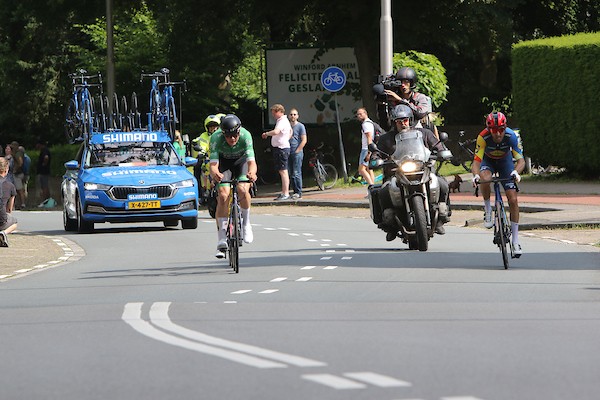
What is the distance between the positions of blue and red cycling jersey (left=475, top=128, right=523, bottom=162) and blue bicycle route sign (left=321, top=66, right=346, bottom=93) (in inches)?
796

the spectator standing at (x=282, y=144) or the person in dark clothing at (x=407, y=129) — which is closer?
the person in dark clothing at (x=407, y=129)

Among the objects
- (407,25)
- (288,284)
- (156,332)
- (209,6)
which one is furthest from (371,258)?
(209,6)

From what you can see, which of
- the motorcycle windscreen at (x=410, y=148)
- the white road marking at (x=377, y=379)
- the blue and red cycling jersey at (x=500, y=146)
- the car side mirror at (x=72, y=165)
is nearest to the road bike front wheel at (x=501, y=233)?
the blue and red cycling jersey at (x=500, y=146)

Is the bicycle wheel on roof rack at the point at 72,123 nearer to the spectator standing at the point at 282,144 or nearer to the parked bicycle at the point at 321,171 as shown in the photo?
the spectator standing at the point at 282,144

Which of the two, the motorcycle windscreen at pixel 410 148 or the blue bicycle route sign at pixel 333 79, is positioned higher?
the blue bicycle route sign at pixel 333 79

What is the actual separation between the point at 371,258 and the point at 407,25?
64.5 feet

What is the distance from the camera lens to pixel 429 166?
1872 centimetres

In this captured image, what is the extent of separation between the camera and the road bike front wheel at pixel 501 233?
1681 cm

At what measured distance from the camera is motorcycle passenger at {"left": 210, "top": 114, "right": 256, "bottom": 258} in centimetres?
1725

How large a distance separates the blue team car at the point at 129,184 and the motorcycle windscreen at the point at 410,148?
25.2 ft

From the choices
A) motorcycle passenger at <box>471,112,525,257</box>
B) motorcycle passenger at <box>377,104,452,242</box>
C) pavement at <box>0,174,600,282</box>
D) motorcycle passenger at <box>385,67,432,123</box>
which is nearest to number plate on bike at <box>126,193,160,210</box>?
pavement at <box>0,174,600,282</box>

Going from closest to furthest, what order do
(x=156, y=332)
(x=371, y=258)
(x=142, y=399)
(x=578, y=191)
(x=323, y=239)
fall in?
(x=142, y=399)
(x=156, y=332)
(x=371, y=258)
(x=323, y=239)
(x=578, y=191)

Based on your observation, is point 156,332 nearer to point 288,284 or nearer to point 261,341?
point 261,341

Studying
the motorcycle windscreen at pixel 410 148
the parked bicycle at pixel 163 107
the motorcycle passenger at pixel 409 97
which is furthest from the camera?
the parked bicycle at pixel 163 107
